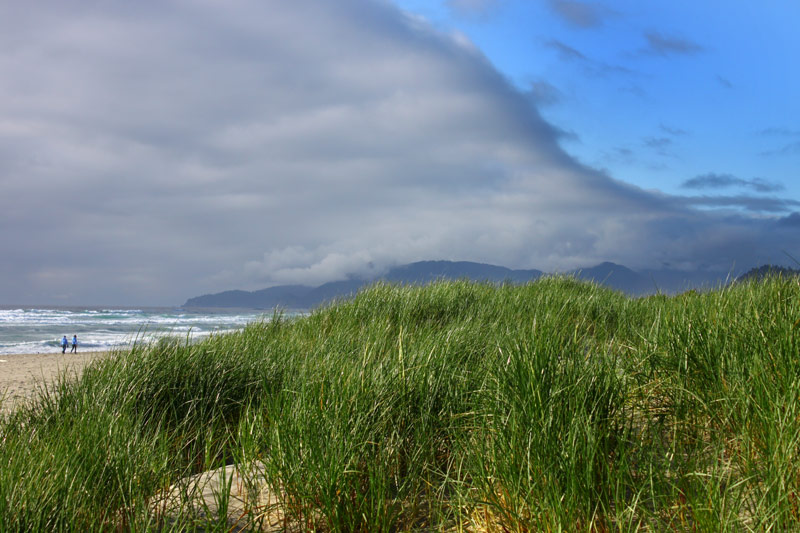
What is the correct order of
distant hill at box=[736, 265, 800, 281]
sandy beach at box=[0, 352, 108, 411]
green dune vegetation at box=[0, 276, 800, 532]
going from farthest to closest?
sandy beach at box=[0, 352, 108, 411] < distant hill at box=[736, 265, 800, 281] < green dune vegetation at box=[0, 276, 800, 532]

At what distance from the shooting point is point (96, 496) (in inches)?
104

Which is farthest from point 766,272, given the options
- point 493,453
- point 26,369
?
point 26,369

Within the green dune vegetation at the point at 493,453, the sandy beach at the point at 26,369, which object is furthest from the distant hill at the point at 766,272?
the sandy beach at the point at 26,369

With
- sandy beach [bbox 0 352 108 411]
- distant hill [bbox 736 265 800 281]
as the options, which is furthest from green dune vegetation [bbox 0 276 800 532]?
sandy beach [bbox 0 352 108 411]

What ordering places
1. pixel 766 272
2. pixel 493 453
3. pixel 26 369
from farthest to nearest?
pixel 26 369
pixel 766 272
pixel 493 453

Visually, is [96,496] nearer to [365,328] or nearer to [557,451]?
[557,451]

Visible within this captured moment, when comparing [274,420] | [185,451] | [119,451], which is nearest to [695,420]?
[274,420]

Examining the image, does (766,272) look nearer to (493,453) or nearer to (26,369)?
(493,453)

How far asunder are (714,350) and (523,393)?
168 cm

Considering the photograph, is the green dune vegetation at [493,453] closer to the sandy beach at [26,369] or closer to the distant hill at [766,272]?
the distant hill at [766,272]

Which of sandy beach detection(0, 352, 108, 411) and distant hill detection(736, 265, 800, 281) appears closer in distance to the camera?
distant hill detection(736, 265, 800, 281)

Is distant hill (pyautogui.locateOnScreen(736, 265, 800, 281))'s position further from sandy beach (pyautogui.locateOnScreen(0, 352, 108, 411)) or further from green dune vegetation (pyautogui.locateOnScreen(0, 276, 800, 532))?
sandy beach (pyautogui.locateOnScreen(0, 352, 108, 411))

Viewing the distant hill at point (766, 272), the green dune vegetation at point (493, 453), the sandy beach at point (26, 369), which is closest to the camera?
the green dune vegetation at point (493, 453)

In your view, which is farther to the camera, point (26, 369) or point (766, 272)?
point (26, 369)
